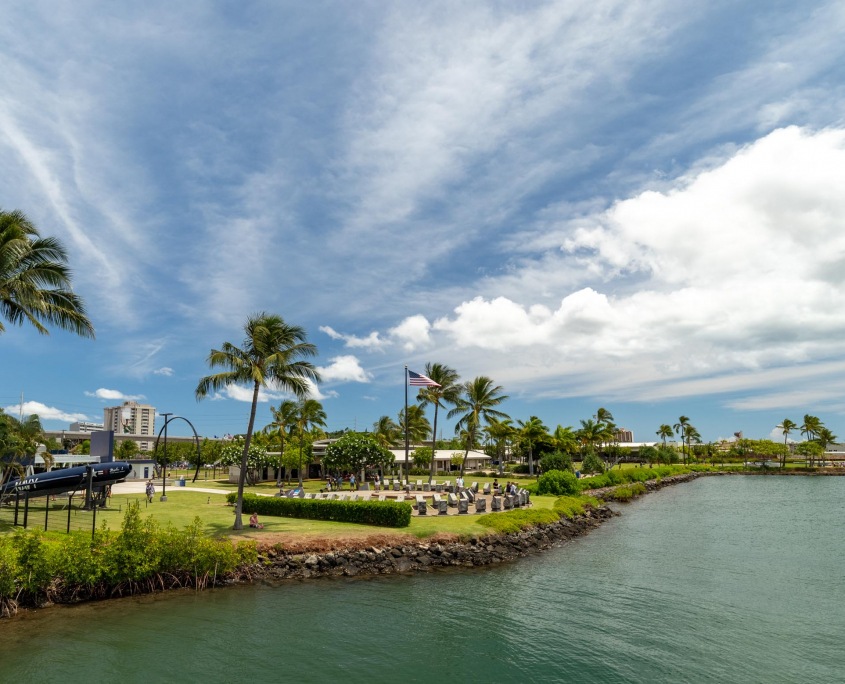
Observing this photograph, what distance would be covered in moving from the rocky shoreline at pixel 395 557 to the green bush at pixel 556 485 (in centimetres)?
1908

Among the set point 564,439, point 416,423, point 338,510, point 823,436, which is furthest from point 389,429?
point 823,436

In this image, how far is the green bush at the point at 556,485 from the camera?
53.3 metres

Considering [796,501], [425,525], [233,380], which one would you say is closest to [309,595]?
[425,525]

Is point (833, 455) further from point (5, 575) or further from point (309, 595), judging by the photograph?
point (5, 575)

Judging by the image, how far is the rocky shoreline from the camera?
87.4ft

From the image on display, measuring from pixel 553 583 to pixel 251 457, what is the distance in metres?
46.7

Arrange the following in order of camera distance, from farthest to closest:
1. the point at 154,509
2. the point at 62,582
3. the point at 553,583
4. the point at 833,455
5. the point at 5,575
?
the point at 833,455
the point at 154,509
the point at 553,583
the point at 62,582
the point at 5,575

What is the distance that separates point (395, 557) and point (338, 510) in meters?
7.10

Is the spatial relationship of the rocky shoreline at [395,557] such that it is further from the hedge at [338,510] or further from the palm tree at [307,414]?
the palm tree at [307,414]

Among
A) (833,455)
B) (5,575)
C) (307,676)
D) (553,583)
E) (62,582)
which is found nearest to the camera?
(307,676)

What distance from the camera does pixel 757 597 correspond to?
23.5m

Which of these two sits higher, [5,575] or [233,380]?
[233,380]

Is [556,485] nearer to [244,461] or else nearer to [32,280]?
[244,461]

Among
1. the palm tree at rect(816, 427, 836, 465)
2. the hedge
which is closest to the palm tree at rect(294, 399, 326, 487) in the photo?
the hedge
